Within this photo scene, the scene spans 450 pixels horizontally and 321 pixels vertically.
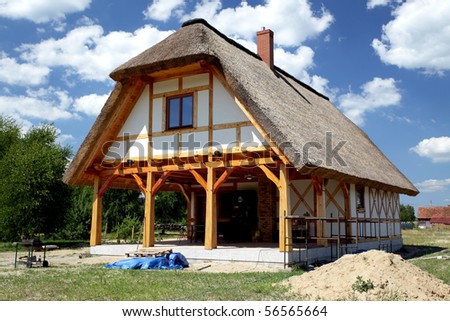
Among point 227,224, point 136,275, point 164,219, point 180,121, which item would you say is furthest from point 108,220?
point 136,275

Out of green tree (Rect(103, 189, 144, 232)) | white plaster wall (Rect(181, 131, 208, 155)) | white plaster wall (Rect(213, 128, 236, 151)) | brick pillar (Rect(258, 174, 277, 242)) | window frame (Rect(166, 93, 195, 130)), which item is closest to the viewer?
white plaster wall (Rect(213, 128, 236, 151))

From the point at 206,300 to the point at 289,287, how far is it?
1764mm

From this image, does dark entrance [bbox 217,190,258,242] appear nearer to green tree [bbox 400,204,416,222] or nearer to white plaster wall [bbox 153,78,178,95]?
white plaster wall [bbox 153,78,178,95]

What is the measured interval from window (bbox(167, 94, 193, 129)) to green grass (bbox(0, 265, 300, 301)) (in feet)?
17.1

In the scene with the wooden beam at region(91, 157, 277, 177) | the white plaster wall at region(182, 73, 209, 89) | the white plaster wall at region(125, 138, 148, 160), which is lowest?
the wooden beam at region(91, 157, 277, 177)

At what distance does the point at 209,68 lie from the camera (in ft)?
47.1

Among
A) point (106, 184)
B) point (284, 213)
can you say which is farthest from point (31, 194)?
point (284, 213)

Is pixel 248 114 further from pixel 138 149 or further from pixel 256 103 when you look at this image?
pixel 138 149

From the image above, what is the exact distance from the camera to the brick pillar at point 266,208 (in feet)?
58.1

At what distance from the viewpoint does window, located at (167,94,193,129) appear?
1492cm

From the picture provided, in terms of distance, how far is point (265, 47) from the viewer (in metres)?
19.3

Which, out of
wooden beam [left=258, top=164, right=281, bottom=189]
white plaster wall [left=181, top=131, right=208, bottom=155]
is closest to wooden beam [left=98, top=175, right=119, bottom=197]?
white plaster wall [left=181, top=131, right=208, bottom=155]

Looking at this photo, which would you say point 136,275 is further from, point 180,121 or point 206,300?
point 180,121

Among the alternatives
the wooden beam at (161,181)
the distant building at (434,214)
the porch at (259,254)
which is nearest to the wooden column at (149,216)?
the wooden beam at (161,181)
